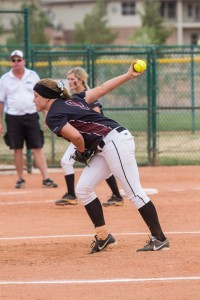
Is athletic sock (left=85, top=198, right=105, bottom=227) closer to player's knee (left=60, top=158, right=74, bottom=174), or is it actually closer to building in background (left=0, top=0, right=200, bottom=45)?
player's knee (left=60, top=158, right=74, bottom=174)

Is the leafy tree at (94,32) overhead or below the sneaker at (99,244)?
below

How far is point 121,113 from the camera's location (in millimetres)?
25734

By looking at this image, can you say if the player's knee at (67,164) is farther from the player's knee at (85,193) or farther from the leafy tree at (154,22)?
the leafy tree at (154,22)

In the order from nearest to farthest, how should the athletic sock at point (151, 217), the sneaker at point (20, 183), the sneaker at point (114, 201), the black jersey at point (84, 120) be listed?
the black jersey at point (84, 120), the athletic sock at point (151, 217), the sneaker at point (114, 201), the sneaker at point (20, 183)

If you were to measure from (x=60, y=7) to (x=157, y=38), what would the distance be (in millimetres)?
18777

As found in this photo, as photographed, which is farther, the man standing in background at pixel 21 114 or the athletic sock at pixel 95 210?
the man standing in background at pixel 21 114

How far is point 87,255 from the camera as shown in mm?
10219

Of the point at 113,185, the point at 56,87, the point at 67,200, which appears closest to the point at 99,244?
the point at 56,87

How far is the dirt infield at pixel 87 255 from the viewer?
8.48 metres

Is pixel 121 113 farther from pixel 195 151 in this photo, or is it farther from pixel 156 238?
pixel 156 238

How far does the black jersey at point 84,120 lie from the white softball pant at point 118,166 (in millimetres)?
87

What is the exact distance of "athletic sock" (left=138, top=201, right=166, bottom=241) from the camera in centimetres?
1013

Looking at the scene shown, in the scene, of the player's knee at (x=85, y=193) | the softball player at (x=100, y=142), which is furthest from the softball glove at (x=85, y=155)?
the player's knee at (x=85, y=193)

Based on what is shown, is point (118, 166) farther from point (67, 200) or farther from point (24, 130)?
point (24, 130)
